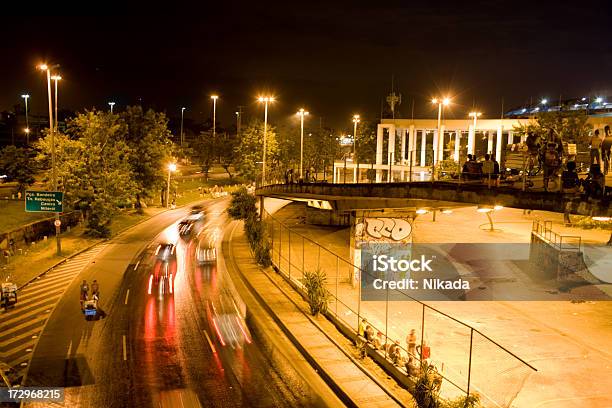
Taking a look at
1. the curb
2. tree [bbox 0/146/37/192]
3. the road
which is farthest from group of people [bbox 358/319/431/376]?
tree [bbox 0/146/37/192]

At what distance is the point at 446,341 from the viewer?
76.7 feet

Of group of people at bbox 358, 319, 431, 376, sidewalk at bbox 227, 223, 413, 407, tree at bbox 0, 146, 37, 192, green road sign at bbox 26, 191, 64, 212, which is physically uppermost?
tree at bbox 0, 146, 37, 192

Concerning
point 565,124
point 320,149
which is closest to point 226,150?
point 320,149

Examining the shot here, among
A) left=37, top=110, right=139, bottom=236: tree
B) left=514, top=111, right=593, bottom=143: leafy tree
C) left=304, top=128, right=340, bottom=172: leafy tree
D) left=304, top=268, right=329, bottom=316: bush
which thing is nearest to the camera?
left=304, top=268, right=329, bottom=316: bush

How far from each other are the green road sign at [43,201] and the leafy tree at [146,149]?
2417cm

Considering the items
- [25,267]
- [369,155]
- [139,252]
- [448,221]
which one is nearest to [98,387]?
[25,267]

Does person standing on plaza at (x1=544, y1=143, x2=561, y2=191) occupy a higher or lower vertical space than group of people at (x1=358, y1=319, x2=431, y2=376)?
higher

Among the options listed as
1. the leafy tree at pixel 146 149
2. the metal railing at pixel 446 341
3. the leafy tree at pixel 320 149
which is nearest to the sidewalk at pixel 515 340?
the metal railing at pixel 446 341

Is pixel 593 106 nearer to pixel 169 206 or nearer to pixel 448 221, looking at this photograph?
pixel 448 221

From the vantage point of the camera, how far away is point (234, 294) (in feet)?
97.9

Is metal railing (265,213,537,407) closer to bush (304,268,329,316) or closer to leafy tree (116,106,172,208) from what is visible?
bush (304,268,329,316)

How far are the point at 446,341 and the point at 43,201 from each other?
2769cm

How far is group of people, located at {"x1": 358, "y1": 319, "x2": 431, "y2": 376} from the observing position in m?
17.8

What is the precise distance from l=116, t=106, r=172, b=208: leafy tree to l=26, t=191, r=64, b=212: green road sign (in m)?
24.2
